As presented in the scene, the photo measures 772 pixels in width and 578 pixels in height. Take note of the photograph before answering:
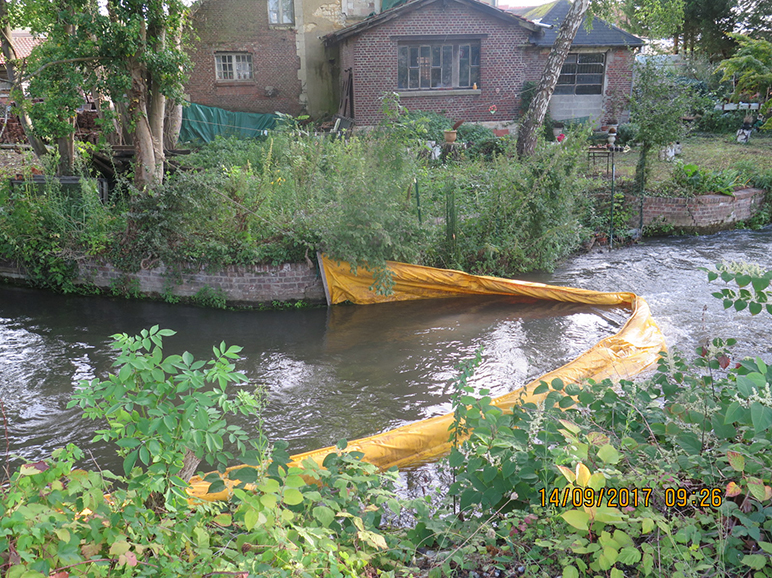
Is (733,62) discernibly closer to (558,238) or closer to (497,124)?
(497,124)

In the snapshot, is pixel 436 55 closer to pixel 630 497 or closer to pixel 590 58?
pixel 590 58

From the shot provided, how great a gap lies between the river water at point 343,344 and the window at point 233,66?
13723 millimetres

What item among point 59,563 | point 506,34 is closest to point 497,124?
point 506,34

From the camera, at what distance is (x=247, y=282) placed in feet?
28.6

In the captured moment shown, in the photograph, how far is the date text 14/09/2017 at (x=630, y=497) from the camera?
2.51 metres

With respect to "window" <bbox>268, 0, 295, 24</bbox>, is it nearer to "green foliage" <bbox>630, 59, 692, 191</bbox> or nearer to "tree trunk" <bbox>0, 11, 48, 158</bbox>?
"tree trunk" <bbox>0, 11, 48, 158</bbox>

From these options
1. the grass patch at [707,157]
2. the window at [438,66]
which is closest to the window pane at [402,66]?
the window at [438,66]

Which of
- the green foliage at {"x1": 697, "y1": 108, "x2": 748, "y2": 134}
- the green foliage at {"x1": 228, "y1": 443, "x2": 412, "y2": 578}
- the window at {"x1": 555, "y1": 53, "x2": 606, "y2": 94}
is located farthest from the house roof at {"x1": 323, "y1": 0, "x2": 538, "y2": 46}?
the green foliage at {"x1": 228, "y1": 443, "x2": 412, "y2": 578}

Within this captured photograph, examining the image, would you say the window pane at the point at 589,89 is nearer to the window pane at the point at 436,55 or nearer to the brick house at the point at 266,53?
the window pane at the point at 436,55

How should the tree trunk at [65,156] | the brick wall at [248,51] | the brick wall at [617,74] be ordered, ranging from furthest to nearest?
the brick wall at [248,51]
the brick wall at [617,74]
the tree trunk at [65,156]

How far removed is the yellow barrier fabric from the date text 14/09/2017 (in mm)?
955

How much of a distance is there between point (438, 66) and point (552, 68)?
7347 millimetres

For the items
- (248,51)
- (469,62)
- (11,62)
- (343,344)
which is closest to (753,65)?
(469,62)

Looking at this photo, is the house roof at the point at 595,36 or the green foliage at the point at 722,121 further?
the green foliage at the point at 722,121
